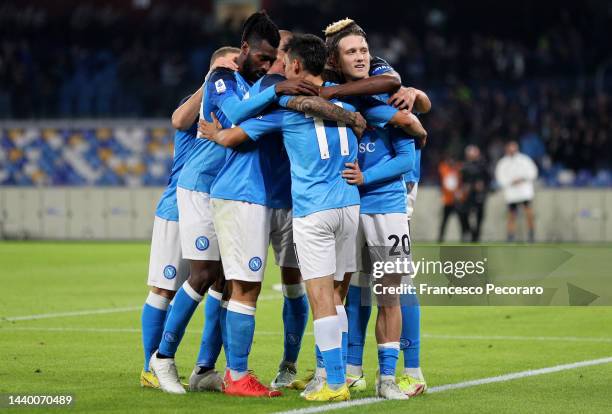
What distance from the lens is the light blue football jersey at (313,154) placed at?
23.1ft

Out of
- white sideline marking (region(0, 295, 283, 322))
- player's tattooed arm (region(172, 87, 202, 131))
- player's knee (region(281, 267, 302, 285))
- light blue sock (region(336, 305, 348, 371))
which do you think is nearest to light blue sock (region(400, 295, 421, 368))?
light blue sock (region(336, 305, 348, 371))

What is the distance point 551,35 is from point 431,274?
78.1 ft

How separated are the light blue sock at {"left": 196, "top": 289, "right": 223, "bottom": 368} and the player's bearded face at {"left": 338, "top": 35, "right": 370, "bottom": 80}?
5.78ft

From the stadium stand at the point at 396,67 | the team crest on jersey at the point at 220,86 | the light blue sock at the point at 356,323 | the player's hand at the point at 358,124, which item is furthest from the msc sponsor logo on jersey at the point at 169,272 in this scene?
the stadium stand at the point at 396,67

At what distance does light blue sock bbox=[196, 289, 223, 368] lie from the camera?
25.3 feet

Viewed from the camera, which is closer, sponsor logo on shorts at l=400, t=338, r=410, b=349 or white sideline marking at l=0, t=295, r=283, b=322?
sponsor logo on shorts at l=400, t=338, r=410, b=349

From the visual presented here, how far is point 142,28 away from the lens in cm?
3497

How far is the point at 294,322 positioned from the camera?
7.87 m

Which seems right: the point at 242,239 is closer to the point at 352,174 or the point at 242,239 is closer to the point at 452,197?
the point at 352,174

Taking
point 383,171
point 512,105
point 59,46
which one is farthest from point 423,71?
point 383,171

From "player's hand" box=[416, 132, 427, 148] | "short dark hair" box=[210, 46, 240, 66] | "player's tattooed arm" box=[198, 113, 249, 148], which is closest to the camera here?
"player's tattooed arm" box=[198, 113, 249, 148]

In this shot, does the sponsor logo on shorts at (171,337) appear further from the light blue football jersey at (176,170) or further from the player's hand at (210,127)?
the player's hand at (210,127)

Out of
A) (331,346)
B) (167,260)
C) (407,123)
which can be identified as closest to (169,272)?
(167,260)

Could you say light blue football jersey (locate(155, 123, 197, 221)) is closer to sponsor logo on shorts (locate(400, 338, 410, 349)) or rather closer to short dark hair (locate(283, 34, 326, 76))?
short dark hair (locate(283, 34, 326, 76))
